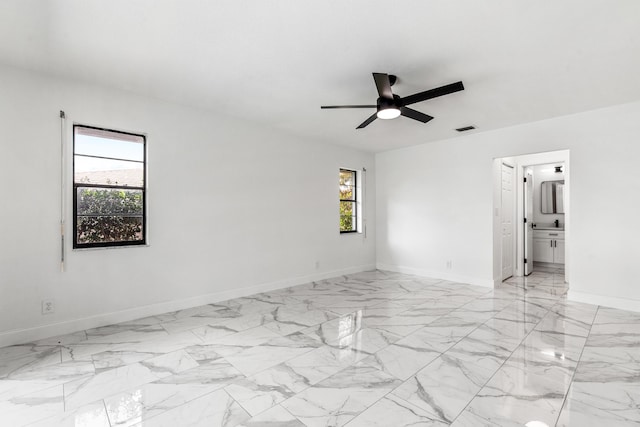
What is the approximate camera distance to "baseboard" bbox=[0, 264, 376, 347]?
302 centimetres

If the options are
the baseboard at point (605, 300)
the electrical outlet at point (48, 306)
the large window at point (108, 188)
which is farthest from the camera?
the baseboard at point (605, 300)

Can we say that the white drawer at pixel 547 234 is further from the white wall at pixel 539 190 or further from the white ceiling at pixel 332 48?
the white ceiling at pixel 332 48

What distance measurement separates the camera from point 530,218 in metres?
6.43

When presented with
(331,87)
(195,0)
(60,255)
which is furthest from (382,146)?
(60,255)

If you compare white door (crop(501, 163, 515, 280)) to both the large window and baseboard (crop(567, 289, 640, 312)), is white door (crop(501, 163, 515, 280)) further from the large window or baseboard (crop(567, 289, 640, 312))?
the large window

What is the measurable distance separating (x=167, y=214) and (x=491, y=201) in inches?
193

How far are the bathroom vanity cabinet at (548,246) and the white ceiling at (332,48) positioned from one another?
3963 millimetres

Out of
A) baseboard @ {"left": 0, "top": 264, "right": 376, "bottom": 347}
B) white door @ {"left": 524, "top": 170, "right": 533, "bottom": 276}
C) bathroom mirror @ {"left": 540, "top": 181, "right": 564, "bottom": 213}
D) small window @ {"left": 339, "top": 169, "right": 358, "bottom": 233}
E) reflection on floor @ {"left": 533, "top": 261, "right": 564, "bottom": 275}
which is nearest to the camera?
baseboard @ {"left": 0, "top": 264, "right": 376, "bottom": 347}

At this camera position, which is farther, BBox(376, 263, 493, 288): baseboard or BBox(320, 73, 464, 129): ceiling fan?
BBox(376, 263, 493, 288): baseboard

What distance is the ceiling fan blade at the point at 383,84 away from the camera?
2.78m

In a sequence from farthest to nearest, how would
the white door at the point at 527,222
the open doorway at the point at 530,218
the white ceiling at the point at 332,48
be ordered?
the white door at the point at 527,222
the open doorway at the point at 530,218
the white ceiling at the point at 332,48

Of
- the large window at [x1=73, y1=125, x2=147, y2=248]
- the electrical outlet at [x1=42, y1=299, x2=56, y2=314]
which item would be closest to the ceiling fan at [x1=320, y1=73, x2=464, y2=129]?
the large window at [x1=73, y1=125, x2=147, y2=248]

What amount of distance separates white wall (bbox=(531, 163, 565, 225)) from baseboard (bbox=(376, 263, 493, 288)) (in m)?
3.47

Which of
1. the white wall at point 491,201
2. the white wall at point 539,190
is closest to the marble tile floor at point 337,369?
the white wall at point 491,201
